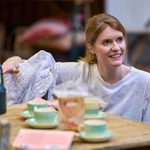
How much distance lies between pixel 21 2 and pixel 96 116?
17.7 ft

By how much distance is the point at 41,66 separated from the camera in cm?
261

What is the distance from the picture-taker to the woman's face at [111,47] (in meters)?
2.41

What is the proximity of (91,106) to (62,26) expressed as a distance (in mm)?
4406

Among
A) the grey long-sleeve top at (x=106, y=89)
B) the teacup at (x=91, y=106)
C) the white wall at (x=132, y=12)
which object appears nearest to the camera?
the teacup at (x=91, y=106)

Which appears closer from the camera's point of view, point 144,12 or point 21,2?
point 144,12

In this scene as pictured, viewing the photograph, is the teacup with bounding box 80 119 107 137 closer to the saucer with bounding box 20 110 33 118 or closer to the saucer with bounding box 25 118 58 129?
the saucer with bounding box 25 118 58 129

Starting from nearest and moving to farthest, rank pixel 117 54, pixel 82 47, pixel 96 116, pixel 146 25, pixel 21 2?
pixel 96 116, pixel 117 54, pixel 146 25, pixel 82 47, pixel 21 2

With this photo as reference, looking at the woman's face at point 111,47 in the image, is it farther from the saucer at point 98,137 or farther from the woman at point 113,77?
the saucer at point 98,137

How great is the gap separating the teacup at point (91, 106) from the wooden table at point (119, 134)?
3.0 inches

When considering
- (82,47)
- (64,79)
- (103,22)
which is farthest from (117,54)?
(82,47)

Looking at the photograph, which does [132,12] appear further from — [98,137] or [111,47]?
[98,137]

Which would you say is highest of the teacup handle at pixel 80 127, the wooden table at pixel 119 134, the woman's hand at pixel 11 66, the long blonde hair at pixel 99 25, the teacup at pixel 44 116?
the long blonde hair at pixel 99 25

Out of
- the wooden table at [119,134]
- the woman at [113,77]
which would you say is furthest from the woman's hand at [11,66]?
the wooden table at [119,134]

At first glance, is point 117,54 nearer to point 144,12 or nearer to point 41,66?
point 41,66
